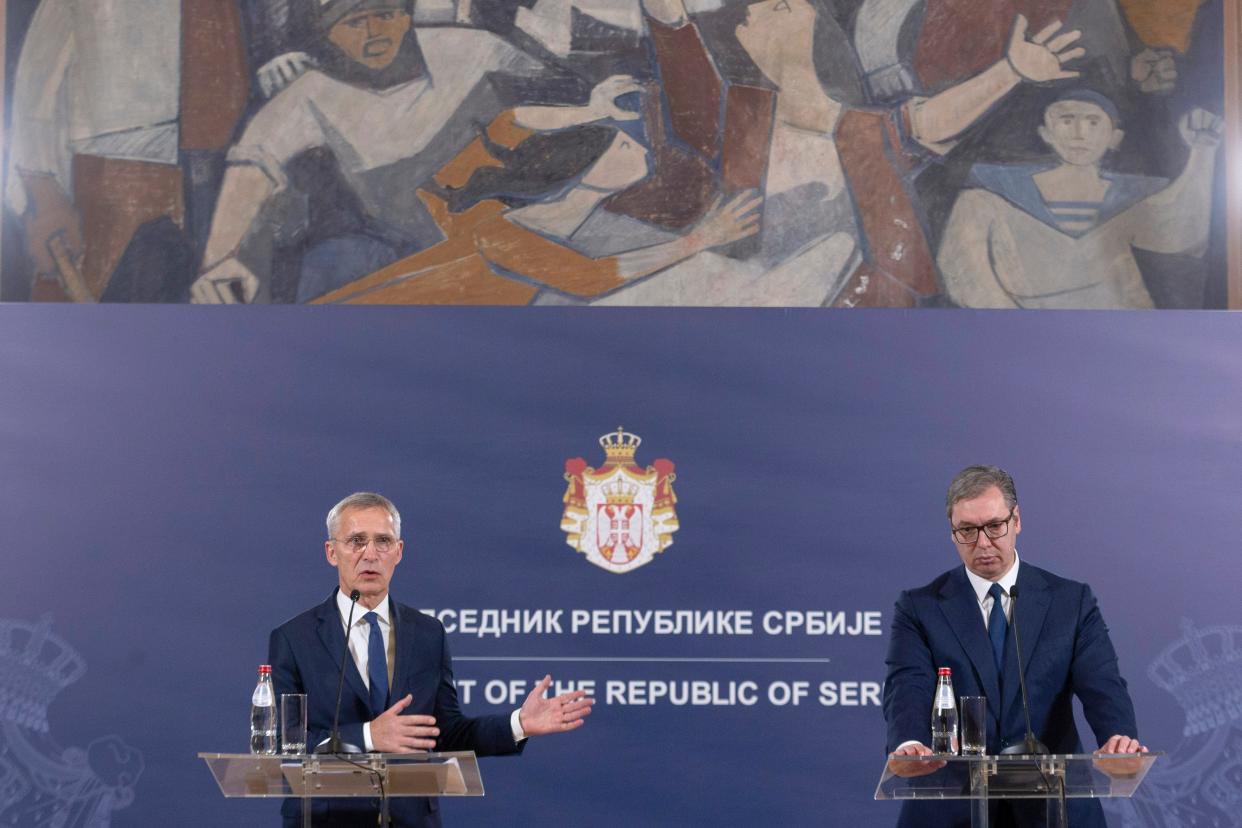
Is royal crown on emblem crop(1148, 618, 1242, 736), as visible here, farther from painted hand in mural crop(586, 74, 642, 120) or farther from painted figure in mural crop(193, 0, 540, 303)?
painted figure in mural crop(193, 0, 540, 303)

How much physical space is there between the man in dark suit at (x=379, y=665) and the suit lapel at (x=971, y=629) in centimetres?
101

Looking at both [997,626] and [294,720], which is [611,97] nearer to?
[997,626]

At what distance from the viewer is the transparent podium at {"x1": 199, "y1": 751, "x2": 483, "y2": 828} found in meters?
3.53

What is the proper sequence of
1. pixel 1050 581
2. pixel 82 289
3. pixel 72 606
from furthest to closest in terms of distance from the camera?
pixel 82 289 < pixel 72 606 < pixel 1050 581

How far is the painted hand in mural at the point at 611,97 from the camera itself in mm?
7902

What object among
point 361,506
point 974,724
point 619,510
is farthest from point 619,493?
point 974,724

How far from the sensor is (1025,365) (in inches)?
242

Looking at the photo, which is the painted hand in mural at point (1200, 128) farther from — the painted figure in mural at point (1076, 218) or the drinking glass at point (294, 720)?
the drinking glass at point (294, 720)

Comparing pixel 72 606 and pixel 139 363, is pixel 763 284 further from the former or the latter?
pixel 72 606

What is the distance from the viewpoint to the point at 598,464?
20.2ft

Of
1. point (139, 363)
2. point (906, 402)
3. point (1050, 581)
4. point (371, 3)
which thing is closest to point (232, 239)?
point (371, 3)

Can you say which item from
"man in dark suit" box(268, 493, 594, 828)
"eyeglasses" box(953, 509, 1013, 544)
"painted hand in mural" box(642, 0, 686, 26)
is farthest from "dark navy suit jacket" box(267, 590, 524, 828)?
"painted hand in mural" box(642, 0, 686, 26)

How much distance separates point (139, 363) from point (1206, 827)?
448 centimetres

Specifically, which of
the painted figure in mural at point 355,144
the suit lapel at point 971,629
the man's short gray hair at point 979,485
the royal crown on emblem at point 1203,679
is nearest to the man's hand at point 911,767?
the suit lapel at point 971,629
